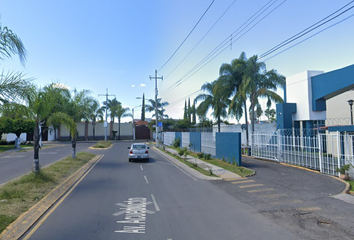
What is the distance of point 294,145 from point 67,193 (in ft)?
41.7

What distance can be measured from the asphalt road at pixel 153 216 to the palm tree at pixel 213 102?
18632 millimetres

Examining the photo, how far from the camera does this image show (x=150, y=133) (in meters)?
64.2

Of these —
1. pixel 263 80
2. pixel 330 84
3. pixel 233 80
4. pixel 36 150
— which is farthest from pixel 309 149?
pixel 36 150

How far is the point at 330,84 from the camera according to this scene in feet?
55.6

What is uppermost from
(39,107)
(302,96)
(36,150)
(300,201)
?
(302,96)

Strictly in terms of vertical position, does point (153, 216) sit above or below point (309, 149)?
below

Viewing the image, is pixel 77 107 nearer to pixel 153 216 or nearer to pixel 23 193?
pixel 23 193

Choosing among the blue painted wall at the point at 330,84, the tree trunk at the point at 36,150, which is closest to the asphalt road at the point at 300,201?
the blue painted wall at the point at 330,84

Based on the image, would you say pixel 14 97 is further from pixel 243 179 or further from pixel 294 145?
pixel 294 145

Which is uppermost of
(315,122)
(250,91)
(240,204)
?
(250,91)

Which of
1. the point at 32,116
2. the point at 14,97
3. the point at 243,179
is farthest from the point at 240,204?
the point at 32,116

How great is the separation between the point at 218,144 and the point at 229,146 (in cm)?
228

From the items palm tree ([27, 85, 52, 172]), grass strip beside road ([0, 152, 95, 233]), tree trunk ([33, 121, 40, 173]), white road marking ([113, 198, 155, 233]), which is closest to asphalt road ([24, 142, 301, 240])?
white road marking ([113, 198, 155, 233])

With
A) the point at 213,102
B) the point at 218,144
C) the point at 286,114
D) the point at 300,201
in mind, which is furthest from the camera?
the point at 213,102
